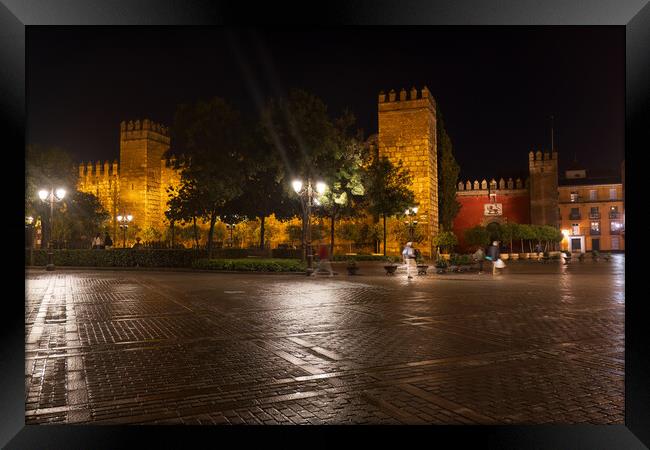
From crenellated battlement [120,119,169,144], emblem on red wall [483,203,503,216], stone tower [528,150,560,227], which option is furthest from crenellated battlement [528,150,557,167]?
crenellated battlement [120,119,169,144]

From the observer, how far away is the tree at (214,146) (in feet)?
75.0

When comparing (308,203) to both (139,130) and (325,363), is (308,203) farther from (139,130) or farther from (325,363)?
(139,130)

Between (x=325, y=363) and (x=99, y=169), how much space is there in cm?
5453

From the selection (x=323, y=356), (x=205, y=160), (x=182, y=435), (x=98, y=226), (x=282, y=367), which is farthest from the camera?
(x=98, y=226)

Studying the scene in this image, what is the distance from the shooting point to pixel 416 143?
35.9m

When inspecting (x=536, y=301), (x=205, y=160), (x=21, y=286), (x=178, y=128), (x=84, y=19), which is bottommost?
(x=536, y=301)

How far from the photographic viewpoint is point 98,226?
4566 centimetres

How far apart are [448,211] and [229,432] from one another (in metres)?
38.1

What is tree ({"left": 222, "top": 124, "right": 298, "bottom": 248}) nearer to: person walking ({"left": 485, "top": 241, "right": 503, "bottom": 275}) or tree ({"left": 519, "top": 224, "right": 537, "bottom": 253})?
person walking ({"left": 485, "top": 241, "right": 503, "bottom": 275})

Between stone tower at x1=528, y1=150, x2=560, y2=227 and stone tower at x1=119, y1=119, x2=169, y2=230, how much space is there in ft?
111

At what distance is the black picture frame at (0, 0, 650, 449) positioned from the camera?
3.22 meters

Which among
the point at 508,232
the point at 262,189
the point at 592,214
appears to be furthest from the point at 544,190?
the point at 262,189

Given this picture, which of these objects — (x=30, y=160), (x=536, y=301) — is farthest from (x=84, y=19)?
(x=30, y=160)

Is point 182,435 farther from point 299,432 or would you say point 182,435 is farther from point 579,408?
point 579,408
